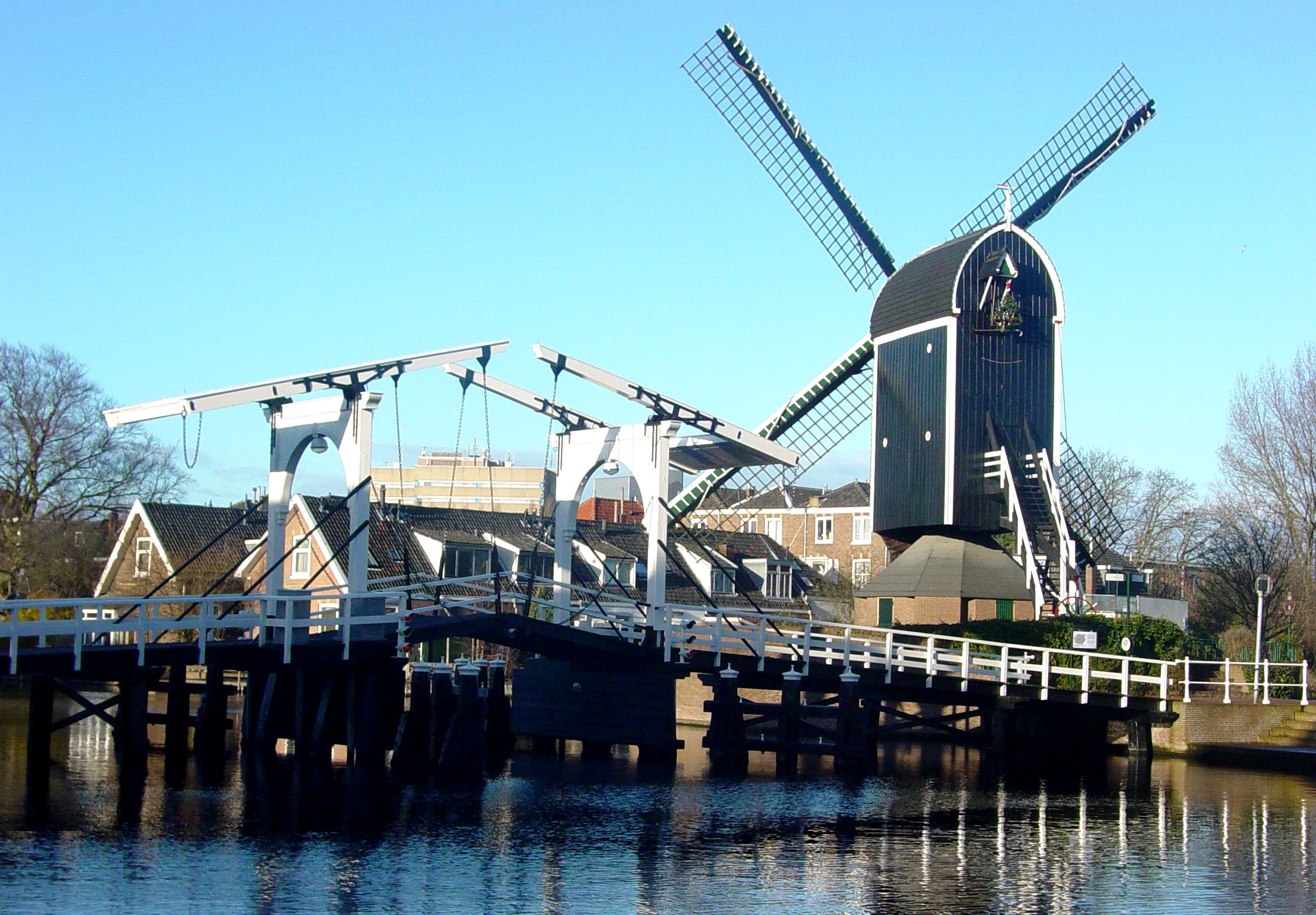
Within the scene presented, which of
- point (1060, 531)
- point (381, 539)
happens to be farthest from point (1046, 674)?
point (381, 539)

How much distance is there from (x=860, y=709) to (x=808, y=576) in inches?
1197

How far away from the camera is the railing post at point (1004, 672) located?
107 feet

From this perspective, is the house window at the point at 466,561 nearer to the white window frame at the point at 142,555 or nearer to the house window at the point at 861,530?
the white window frame at the point at 142,555

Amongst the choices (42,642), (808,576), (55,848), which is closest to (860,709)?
(55,848)

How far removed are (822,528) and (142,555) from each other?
2967 centimetres

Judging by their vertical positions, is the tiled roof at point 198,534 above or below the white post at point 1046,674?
above

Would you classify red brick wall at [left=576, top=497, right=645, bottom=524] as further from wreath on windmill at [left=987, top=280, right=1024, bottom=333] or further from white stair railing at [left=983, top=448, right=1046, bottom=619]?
wreath on windmill at [left=987, top=280, right=1024, bottom=333]

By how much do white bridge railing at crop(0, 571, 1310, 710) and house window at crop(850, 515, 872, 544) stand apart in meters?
26.8

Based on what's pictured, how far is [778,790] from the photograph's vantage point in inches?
1087

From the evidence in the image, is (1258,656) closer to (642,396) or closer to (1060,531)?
(1060,531)

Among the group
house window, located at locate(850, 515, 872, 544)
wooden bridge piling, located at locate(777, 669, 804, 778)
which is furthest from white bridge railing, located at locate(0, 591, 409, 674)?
house window, located at locate(850, 515, 872, 544)

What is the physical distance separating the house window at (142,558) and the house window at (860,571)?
90.8 feet

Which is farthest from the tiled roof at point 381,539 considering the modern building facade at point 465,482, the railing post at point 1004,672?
the modern building facade at point 465,482

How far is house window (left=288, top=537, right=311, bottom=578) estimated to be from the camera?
51.2 m
